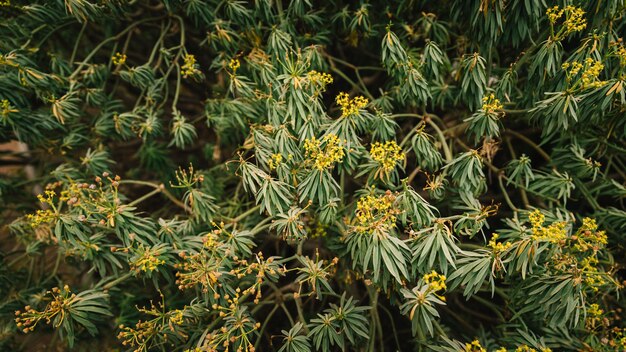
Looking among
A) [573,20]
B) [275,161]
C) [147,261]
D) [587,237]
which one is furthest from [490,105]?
[147,261]

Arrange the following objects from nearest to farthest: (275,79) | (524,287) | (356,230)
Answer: (356,230), (524,287), (275,79)

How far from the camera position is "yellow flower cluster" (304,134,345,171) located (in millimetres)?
2061

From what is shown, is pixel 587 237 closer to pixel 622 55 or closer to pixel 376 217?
pixel 622 55

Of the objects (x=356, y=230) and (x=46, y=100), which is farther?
(x=46, y=100)

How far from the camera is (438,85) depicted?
8.81 feet

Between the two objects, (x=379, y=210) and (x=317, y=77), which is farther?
(x=317, y=77)

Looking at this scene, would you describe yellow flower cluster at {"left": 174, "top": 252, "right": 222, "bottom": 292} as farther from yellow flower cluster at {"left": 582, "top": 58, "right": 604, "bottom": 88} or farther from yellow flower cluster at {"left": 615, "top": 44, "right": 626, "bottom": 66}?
yellow flower cluster at {"left": 615, "top": 44, "right": 626, "bottom": 66}

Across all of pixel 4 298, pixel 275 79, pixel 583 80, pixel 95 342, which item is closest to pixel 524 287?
pixel 583 80

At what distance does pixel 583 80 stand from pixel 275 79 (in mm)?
1678

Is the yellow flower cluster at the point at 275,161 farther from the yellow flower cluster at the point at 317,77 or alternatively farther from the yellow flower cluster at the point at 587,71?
the yellow flower cluster at the point at 587,71

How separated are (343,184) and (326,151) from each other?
61 cm

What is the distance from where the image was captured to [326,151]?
2.10m

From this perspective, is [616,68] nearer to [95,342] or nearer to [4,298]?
[95,342]

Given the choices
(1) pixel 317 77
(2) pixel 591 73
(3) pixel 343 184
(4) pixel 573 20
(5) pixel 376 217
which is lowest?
(3) pixel 343 184
